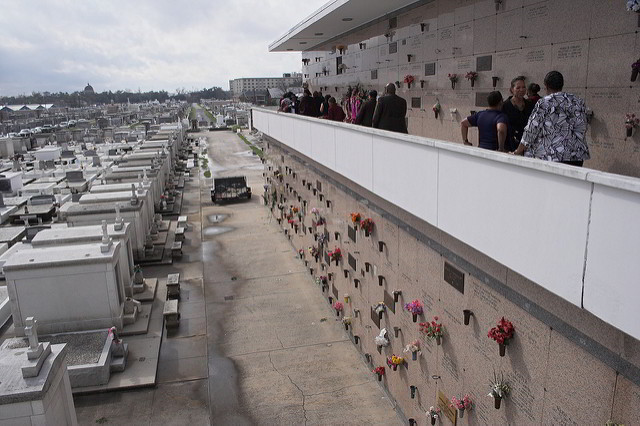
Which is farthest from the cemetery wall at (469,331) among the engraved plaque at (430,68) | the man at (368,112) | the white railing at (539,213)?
the engraved plaque at (430,68)

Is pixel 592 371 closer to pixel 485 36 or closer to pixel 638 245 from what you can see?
pixel 638 245

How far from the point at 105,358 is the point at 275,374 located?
427cm

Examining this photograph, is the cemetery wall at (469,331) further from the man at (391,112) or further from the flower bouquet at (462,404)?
the man at (391,112)

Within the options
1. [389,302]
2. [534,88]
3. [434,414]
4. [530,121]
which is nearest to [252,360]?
[389,302]

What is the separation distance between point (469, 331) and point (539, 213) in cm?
310

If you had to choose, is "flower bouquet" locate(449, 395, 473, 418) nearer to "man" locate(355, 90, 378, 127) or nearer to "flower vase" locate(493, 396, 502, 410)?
"flower vase" locate(493, 396, 502, 410)

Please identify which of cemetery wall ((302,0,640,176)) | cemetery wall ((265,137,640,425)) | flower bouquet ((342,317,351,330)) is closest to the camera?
cemetery wall ((265,137,640,425))

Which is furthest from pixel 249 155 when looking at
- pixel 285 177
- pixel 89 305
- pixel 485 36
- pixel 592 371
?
pixel 592 371

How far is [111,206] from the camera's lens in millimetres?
20766

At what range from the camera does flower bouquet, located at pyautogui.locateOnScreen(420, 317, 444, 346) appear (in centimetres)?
845

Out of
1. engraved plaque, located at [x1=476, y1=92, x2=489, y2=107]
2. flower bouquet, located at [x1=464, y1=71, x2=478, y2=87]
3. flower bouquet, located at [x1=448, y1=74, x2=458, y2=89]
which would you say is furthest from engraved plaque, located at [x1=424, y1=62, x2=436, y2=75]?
engraved plaque, located at [x1=476, y1=92, x2=489, y2=107]

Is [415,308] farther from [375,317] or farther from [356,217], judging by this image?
[356,217]

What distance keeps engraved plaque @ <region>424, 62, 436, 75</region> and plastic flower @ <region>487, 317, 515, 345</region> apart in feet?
27.4

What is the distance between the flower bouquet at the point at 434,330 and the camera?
845 centimetres
